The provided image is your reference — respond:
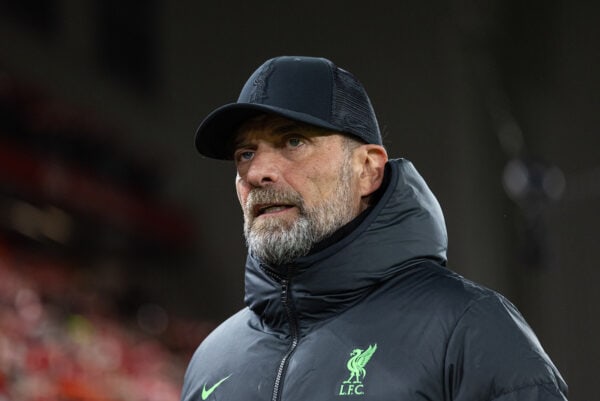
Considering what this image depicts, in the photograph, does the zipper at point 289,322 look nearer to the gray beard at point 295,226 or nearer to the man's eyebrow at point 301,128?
the gray beard at point 295,226

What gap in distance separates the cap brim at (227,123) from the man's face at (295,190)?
0.04 m

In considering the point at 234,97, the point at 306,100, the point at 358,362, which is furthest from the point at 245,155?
the point at 234,97

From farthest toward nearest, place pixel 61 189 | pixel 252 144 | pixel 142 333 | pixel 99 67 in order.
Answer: pixel 99 67 → pixel 61 189 → pixel 142 333 → pixel 252 144

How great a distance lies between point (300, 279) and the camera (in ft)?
4.77

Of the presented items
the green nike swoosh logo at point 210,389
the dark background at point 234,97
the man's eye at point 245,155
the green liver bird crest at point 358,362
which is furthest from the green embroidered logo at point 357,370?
the dark background at point 234,97

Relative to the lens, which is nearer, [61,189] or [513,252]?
[513,252]

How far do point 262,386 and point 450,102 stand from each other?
8167 mm

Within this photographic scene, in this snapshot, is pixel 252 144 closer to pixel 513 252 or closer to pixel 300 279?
pixel 300 279

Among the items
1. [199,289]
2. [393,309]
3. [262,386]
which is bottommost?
[199,289]

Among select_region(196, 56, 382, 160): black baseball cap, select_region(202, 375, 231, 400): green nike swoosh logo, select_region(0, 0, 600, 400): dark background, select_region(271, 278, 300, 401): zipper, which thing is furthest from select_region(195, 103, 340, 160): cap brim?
select_region(0, 0, 600, 400): dark background

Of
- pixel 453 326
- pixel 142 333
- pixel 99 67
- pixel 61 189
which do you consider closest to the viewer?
pixel 453 326

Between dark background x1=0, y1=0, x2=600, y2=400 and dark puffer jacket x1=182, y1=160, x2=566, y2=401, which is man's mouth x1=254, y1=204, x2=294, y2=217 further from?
dark background x1=0, y1=0, x2=600, y2=400

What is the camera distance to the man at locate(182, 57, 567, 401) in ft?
4.32

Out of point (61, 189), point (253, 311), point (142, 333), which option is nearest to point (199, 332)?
point (142, 333)
